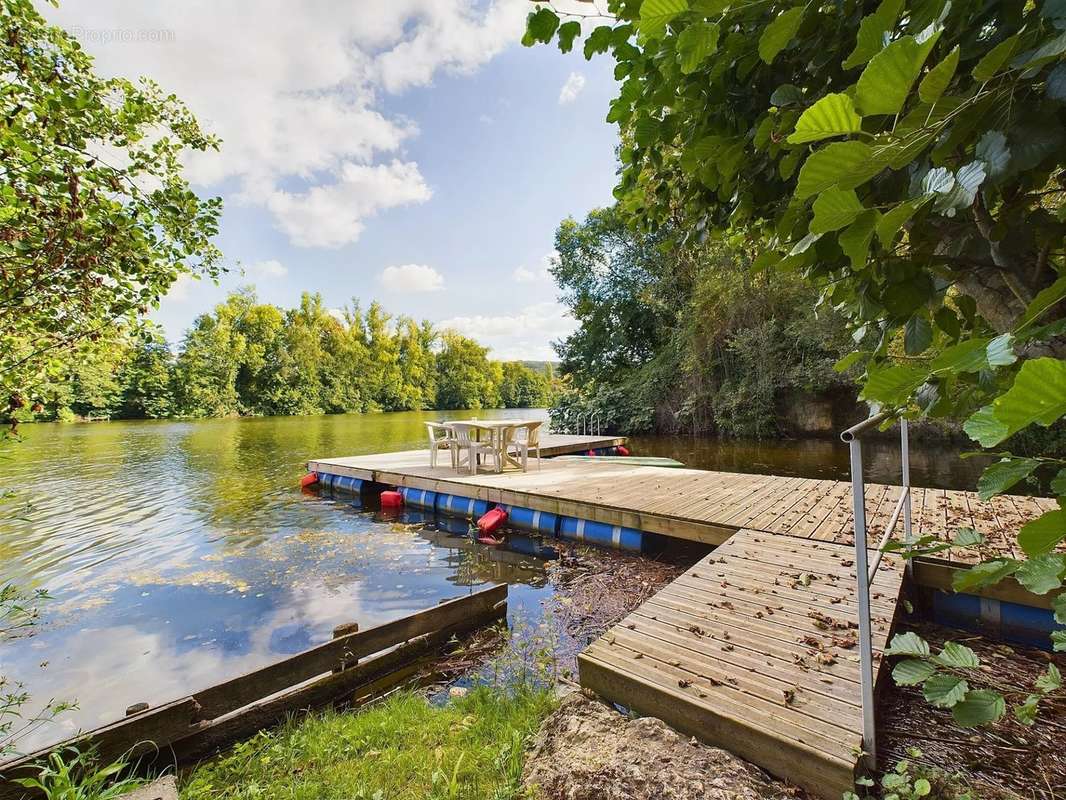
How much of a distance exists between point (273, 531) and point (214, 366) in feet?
112

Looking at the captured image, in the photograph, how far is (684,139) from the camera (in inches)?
62.2

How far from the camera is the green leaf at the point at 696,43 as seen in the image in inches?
36.7

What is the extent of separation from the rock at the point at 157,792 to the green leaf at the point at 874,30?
9.53 ft

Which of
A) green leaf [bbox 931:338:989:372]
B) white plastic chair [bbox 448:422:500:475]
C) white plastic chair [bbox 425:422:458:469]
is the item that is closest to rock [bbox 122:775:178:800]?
green leaf [bbox 931:338:989:372]

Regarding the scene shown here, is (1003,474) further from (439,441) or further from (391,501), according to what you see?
(439,441)

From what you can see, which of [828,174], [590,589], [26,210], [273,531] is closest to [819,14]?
[828,174]

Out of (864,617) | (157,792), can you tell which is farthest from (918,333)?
(157,792)

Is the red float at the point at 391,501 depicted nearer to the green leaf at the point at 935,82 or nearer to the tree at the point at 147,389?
the green leaf at the point at 935,82

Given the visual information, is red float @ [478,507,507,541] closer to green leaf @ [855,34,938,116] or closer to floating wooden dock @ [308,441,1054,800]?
floating wooden dock @ [308,441,1054,800]

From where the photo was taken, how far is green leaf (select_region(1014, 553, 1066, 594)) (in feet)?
2.09

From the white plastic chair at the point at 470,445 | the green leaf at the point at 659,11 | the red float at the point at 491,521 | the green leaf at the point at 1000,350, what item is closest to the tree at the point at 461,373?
the white plastic chair at the point at 470,445

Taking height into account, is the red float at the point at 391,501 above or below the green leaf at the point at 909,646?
below

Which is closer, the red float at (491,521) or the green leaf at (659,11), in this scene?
the green leaf at (659,11)

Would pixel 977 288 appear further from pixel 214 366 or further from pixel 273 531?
pixel 214 366
